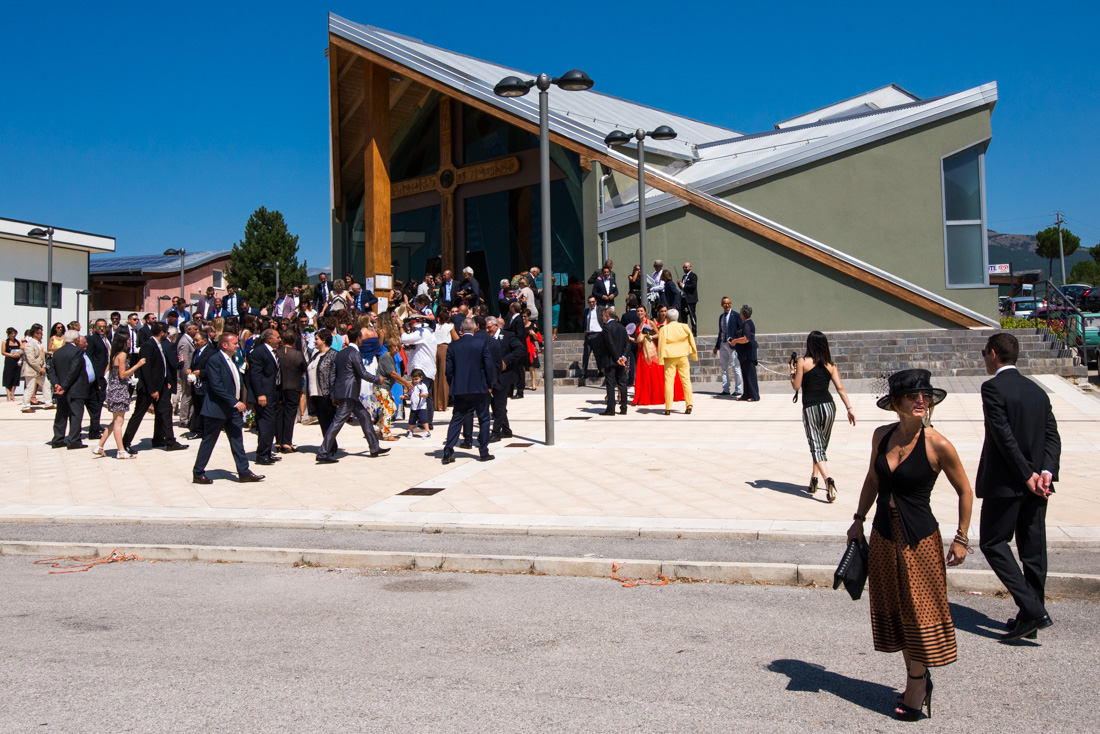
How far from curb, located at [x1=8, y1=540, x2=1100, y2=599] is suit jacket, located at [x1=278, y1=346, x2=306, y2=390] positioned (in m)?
4.59

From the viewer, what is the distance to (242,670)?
4.38 meters

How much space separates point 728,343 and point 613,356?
3264 mm

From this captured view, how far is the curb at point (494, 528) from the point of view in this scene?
6949 millimetres

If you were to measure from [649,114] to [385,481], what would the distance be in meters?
29.3

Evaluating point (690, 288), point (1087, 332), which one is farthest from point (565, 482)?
point (1087, 332)

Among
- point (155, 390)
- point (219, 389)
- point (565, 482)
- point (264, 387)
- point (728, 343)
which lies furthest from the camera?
point (728, 343)

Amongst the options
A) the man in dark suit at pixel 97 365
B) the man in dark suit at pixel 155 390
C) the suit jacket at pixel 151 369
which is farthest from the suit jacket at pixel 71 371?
the suit jacket at pixel 151 369

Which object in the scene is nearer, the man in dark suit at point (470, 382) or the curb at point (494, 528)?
the curb at point (494, 528)

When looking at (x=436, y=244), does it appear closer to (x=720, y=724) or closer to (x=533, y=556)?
(x=533, y=556)

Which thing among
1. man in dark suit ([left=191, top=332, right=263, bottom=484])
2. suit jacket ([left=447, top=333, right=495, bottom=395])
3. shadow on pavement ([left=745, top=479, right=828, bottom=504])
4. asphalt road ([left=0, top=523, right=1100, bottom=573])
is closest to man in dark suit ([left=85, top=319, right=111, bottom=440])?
man in dark suit ([left=191, top=332, right=263, bottom=484])

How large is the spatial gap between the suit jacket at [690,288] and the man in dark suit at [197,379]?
11333mm

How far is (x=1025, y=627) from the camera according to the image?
15.5ft

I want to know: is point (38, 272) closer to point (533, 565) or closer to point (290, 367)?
point (290, 367)

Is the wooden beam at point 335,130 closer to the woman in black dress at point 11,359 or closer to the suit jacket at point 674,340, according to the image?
the woman in black dress at point 11,359
